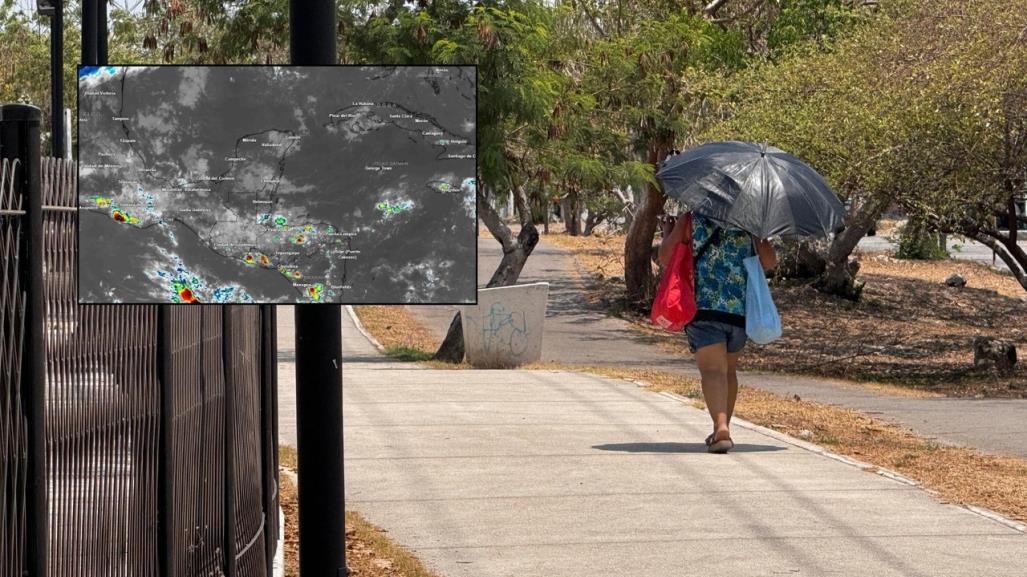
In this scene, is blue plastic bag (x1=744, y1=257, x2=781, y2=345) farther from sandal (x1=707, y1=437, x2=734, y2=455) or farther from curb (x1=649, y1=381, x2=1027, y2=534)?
curb (x1=649, y1=381, x2=1027, y2=534)

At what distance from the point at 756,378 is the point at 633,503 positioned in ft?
40.4

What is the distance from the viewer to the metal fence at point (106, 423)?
3695 mm

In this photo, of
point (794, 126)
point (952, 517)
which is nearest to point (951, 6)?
point (794, 126)

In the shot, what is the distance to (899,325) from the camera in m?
29.6

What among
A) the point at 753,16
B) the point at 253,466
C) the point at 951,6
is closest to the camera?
the point at 253,466

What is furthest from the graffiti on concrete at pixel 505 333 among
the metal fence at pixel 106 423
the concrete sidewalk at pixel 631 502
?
the metal fence at pixel 106 423

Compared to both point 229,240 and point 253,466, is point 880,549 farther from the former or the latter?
point 229,240

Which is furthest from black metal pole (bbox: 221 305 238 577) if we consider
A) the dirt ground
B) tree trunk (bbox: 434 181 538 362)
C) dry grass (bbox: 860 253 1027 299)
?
dry grass (bbox: 860 253 1027 299)

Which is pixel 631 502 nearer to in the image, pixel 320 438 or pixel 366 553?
pixel 366 553

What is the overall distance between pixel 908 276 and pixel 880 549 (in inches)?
1314

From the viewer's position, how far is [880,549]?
7.17 meters

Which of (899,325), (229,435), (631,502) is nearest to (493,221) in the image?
(631,502)

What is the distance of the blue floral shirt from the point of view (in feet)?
31.7

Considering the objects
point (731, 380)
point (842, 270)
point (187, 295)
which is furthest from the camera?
point (842, 270)
